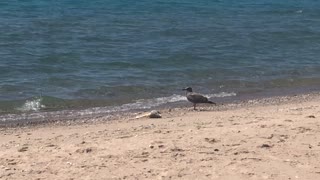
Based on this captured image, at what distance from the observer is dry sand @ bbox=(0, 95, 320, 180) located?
7375 mm

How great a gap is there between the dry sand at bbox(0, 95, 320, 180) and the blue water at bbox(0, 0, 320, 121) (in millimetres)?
3154

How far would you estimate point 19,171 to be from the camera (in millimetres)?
7508

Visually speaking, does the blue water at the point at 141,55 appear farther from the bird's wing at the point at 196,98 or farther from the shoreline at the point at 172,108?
the bird's wing at the point at 196,98

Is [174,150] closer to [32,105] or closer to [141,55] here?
[32,105]

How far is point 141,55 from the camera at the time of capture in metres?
18.5

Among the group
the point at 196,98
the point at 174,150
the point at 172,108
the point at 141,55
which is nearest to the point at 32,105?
the point at 172,108

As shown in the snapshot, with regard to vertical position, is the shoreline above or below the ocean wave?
below

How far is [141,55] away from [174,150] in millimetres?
10439

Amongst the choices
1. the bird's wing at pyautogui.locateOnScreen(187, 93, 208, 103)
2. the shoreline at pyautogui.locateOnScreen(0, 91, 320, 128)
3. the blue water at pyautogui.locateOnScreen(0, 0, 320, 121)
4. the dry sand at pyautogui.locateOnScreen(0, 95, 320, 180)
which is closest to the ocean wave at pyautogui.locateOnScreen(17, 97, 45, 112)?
the blue water at pyautogui.locateOnScreen(0, 0, 320, 121)

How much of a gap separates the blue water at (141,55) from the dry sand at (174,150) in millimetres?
3154

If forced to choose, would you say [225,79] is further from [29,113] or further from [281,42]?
[281,42]

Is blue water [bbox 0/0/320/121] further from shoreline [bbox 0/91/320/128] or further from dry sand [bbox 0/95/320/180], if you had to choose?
dry sand [bbox 0/95/320/180]

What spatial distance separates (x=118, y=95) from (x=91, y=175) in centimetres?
695

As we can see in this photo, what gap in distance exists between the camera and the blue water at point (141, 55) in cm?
1427
